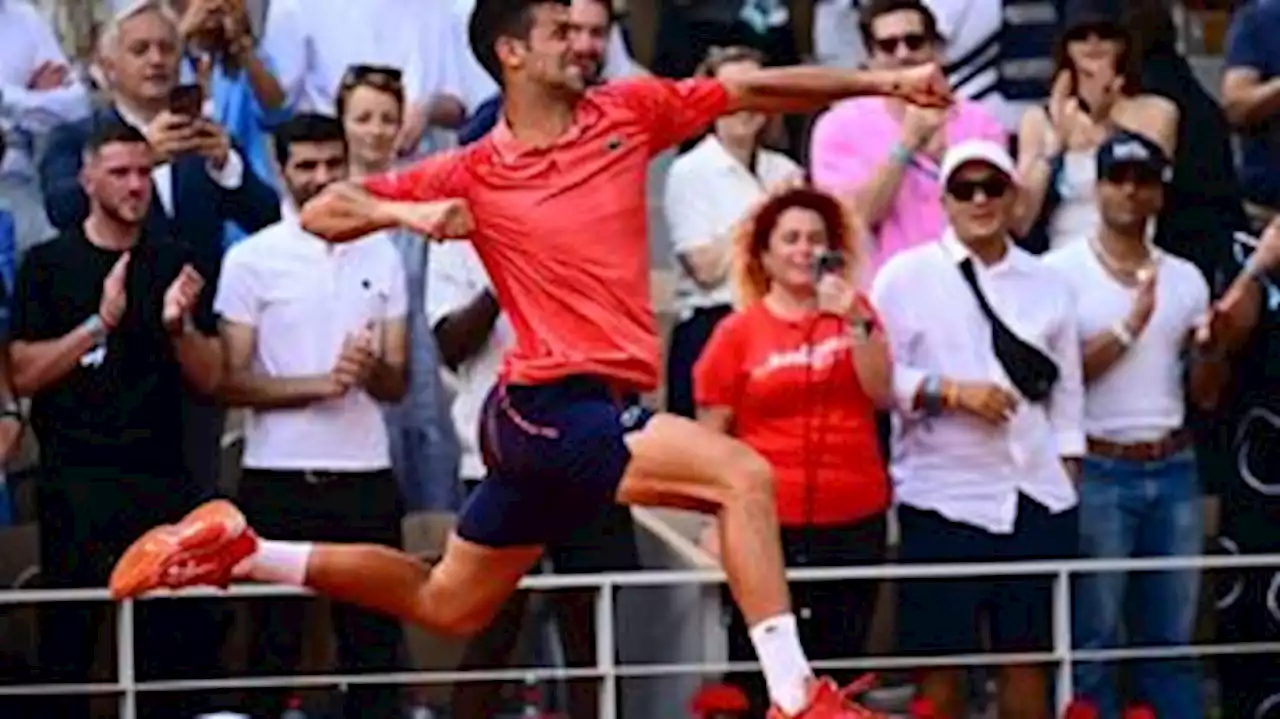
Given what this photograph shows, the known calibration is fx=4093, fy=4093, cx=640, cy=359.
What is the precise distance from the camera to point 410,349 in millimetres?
12773

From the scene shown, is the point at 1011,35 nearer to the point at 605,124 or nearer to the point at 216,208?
the point at 216,208

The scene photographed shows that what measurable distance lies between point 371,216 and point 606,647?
2730 mm

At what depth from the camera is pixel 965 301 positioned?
12.6 m

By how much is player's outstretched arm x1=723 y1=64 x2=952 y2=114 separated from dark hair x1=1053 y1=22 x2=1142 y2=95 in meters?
2.97

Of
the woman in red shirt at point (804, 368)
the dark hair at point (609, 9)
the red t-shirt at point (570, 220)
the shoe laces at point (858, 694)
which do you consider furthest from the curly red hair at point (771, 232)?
the red t-shirt at point (570, 220)

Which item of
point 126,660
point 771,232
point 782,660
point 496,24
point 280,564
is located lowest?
point 126,660

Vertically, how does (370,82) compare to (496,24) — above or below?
below

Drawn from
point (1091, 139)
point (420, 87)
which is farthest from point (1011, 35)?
point (420, 87)

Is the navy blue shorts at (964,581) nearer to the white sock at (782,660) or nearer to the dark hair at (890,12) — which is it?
the dark hair at (890,12)

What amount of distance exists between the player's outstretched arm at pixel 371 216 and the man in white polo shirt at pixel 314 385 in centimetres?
241

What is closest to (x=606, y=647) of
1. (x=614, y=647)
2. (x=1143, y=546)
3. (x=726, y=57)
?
(x=614, y=647)

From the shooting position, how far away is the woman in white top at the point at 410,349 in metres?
12.7

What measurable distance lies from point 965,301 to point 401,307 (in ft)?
5.74

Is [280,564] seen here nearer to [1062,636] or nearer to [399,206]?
[399,206]
